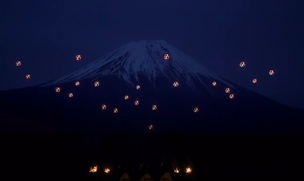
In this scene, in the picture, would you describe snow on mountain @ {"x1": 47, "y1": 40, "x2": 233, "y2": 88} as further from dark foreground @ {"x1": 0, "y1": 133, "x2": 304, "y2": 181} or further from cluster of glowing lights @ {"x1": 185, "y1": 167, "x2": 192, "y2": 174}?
cluster of glowing lights @ {"x1": 185, "y1": 167, "x2": 192, "y2": 174}

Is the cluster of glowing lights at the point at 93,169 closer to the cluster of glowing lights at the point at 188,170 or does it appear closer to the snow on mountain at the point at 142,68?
the cluster of glowing lights at the point at 188,170

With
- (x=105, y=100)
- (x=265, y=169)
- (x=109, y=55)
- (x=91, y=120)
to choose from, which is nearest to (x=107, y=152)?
(x=265, y=169)

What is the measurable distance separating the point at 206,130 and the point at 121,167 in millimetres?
32495

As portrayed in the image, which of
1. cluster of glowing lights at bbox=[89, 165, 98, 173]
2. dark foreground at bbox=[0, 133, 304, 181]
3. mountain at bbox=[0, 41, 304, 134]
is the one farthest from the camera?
mountain at bbox=[0, 41, 304, 134]

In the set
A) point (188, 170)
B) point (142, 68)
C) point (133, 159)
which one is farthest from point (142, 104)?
point (188, 170)

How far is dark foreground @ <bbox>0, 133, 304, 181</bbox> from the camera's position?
65.5 feet

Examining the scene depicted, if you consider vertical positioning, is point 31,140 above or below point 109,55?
below

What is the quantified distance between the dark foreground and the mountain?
1640 centimetres

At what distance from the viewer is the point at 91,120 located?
51938 mm

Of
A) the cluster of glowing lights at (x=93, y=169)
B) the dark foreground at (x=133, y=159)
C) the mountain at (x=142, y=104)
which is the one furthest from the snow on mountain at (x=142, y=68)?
the cluster of glowing lights at (x=93, y=169)

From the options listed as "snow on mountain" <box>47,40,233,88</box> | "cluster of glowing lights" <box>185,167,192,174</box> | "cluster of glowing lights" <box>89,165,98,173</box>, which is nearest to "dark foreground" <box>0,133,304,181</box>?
"cluster of glowing lights" <box>185,167,192,174</box>

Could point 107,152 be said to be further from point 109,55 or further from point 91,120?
point 109,55

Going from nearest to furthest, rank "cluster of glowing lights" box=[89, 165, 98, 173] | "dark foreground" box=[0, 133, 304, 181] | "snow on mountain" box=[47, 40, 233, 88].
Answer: "cluster of glowing lights" box=[89, 165, 98, 173]
"dark foreground" box=[0, 133, 304, 181]
"snow on mountain" box=[47, 40, 233, 88]

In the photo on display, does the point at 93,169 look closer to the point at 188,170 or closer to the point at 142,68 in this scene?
the point at 188,170
